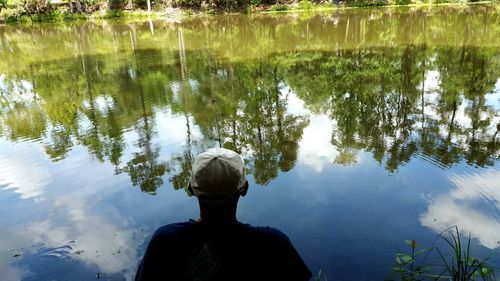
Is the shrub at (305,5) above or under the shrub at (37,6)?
under

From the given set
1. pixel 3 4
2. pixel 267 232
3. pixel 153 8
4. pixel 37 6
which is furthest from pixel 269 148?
pixel 3 4

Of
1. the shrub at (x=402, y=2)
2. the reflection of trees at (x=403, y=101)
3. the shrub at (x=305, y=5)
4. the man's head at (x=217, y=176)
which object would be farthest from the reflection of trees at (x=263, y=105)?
the shrub at (x=305, y=5)

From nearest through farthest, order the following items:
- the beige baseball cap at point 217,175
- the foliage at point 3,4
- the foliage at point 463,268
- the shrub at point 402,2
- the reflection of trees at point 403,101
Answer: the beige baseball cap at point 217,175, the foliage at point 463,268, the reflection of trees at point 403,101, the shrub at point 402,2, the foliage at point 3,4

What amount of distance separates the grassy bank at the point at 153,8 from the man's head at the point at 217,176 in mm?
43625

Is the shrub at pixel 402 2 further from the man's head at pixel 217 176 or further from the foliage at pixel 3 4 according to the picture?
the man's head at pixel 217 176

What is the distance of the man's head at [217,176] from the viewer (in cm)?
188

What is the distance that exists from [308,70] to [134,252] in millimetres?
12404

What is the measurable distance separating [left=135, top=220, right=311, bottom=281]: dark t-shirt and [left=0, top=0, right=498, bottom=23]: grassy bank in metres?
43.7

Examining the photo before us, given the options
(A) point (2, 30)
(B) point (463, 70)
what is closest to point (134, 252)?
(B) point (463, 70)

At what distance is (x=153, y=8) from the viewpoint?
4922 centimetres

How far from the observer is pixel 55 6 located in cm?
4972

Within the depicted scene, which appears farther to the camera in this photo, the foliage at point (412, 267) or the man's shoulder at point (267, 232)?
the foliage at point (412, 267)

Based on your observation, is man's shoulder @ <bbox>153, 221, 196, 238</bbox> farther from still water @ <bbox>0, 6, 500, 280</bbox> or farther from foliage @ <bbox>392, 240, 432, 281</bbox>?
still water @ <bbox>0, 6, 500, 280</bbox>

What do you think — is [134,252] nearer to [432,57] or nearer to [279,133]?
[279,133]
